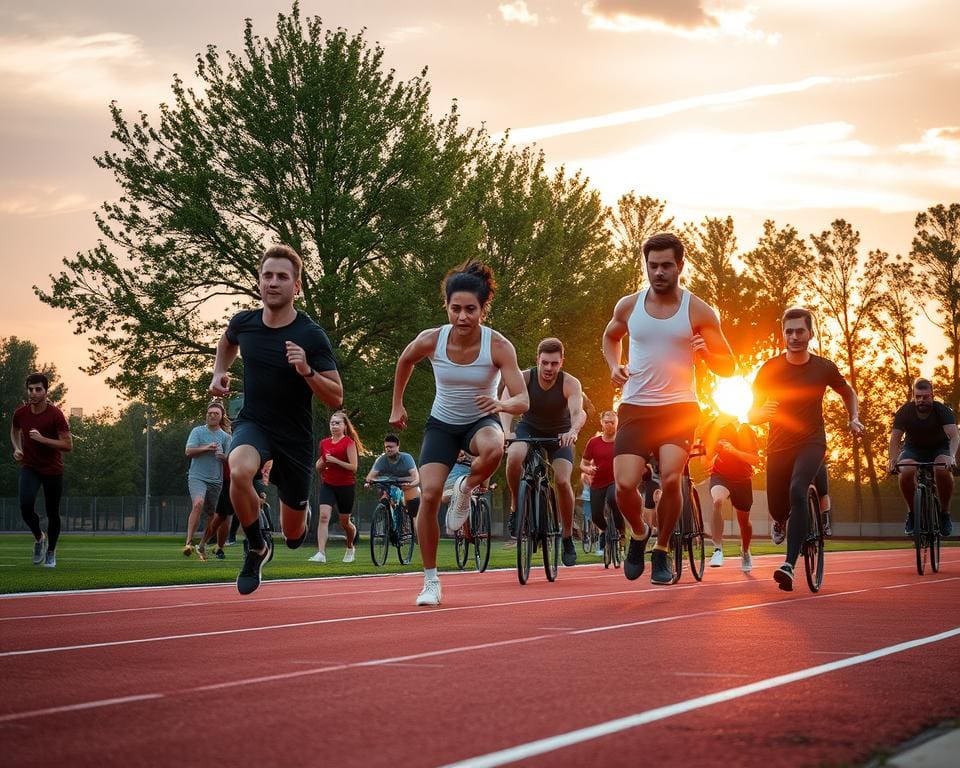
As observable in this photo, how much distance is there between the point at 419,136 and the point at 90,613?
30212mm

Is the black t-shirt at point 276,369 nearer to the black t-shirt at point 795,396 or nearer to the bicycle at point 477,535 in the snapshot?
the black t-shirt at point 795,396

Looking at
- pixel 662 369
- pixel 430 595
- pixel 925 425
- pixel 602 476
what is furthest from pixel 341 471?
pixel 430 595

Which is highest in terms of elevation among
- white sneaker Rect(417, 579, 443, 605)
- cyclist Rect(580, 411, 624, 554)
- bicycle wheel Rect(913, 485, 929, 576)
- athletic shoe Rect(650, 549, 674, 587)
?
cyclist Rect(580, 411, 624, 554)

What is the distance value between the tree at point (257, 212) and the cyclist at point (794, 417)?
25454mm

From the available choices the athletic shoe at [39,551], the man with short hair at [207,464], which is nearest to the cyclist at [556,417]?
the athletic shoe at [39,551]

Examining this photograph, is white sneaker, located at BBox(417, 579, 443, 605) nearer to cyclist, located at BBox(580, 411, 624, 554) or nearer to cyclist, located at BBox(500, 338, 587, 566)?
cyclist, located at BBox(500, 338, 587, 566)

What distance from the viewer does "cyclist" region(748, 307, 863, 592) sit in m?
11.2

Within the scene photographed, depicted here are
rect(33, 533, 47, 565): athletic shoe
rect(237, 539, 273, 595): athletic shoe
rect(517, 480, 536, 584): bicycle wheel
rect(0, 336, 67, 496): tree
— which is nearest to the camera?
rect(237, 539, 273, 595): athletic shoe

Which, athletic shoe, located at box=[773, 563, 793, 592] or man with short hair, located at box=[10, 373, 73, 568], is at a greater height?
man with short hair, located at box=[10, 373, 73, 568]

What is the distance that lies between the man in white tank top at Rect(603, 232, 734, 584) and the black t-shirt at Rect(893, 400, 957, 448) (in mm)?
5140

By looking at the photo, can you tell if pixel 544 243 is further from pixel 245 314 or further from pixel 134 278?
pixel 245 314

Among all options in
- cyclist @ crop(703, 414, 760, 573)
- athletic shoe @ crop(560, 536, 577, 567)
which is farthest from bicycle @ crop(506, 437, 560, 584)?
cyclist @ crop(703, 414, 760, 573)

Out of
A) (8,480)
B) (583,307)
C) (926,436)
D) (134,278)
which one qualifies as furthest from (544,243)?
(8,480)

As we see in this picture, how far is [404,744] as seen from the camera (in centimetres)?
412
